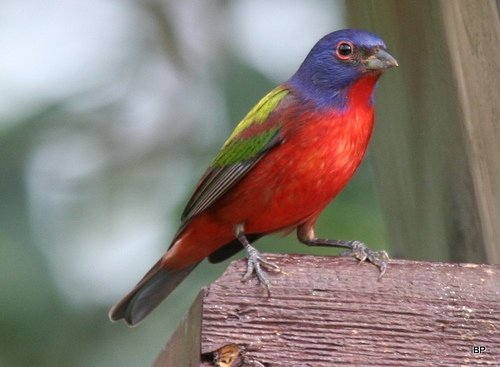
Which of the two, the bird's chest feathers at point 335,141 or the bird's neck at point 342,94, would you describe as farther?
the bird's neck at point 342,94

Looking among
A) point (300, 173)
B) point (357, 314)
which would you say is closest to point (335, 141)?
point (300, 173)

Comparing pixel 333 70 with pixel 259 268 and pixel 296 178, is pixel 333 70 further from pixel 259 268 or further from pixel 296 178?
pixel 259 268

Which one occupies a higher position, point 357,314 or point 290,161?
point 357,314

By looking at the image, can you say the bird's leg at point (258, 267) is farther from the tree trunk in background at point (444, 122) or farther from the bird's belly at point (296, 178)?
the bird's belly at point (296, 178)

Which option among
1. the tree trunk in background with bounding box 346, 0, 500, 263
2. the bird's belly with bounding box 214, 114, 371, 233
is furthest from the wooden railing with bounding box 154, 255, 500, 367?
the bird's belly with bounding box 214, 114, 371, 233

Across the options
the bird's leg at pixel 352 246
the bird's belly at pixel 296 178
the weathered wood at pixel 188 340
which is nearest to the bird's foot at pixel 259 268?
the weathered wood at pixel 188 340

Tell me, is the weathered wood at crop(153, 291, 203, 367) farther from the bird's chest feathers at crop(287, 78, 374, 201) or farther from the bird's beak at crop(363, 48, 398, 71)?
the bird's chest feathers at crop(287, 78, 374, 201)
